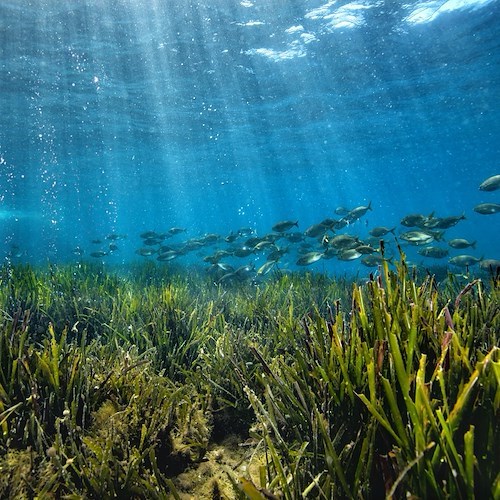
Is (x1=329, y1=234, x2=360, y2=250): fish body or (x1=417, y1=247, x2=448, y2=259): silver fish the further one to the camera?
(x1=417, y1=247, x2=448, y2=259): silver fish

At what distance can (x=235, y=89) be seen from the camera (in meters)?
21.9

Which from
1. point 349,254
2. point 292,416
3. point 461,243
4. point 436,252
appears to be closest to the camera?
point 292,416

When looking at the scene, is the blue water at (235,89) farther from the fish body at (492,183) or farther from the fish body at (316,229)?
the fish body at (492,183)

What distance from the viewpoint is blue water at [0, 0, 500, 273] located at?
15.3 m

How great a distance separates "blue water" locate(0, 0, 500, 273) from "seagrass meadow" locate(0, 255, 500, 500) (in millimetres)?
10411

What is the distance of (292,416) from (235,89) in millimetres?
22476

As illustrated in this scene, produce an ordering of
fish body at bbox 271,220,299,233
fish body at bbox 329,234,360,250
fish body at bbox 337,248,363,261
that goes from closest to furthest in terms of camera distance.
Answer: fish body at bbox 329,234,360,250 < fish body at bbox 337,248,363,261 < fish body at bbox 271,220,299,233

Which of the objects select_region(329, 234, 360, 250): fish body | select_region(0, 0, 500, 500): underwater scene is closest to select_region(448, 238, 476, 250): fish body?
select_region(0, 0, 500, 500): underwater scene

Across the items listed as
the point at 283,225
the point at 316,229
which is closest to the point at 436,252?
the point at 316,229

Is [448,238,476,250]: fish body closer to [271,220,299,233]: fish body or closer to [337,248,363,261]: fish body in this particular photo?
[337,248,363,261]: fish body

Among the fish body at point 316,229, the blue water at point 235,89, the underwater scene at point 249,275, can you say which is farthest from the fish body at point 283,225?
A: the blue water at point 235,89

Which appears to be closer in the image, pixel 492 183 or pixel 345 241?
pixel 345 241

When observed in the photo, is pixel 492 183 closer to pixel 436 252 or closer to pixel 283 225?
pixel 436 252

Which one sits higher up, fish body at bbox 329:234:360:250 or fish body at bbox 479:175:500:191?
fish body at bbox 479:175:500:191
